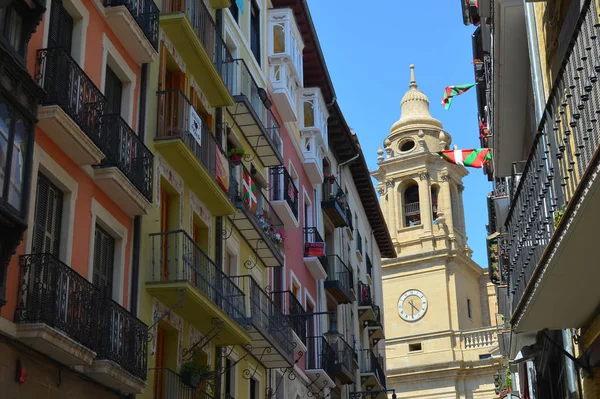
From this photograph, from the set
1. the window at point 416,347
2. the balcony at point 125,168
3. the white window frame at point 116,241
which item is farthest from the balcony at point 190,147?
the window at point 416,347

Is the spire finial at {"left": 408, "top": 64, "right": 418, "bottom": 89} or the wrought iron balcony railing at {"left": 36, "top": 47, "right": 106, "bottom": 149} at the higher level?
the spire finial at {"left": 408, "top": 64, "right": 418, "bottom": 89}

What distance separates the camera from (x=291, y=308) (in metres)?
23.9

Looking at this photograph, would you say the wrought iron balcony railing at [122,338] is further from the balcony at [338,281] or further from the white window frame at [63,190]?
the balcony at [338,281]

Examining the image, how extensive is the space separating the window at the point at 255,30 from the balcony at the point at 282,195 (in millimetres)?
2816

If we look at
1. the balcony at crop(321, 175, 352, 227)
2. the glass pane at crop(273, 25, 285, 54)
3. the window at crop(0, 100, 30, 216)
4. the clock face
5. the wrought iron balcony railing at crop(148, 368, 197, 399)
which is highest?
the clock face

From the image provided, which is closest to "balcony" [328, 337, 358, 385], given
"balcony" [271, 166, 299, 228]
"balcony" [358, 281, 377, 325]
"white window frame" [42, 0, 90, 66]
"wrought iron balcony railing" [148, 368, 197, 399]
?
"balcony" [358, 281, 377, 325]

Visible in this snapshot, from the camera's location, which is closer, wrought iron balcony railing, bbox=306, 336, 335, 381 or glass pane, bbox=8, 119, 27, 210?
glass pane, bbox=8, 119, 27, 210

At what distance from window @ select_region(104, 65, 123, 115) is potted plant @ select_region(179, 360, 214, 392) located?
4107 mm

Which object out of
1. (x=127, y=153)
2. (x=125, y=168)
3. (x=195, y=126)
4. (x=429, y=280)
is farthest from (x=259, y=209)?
(x=429, y=280)

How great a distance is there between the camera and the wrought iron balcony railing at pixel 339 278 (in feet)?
96.7

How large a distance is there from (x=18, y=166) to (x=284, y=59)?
1591 cm

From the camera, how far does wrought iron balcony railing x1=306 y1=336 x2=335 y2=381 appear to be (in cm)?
2591

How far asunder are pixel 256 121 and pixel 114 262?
7.64 meters

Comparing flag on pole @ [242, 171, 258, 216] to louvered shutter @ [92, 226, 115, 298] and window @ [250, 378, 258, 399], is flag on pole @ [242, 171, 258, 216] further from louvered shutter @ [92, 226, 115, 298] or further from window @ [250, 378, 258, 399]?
louvered shutter @ [92, 226, 115, 298]
